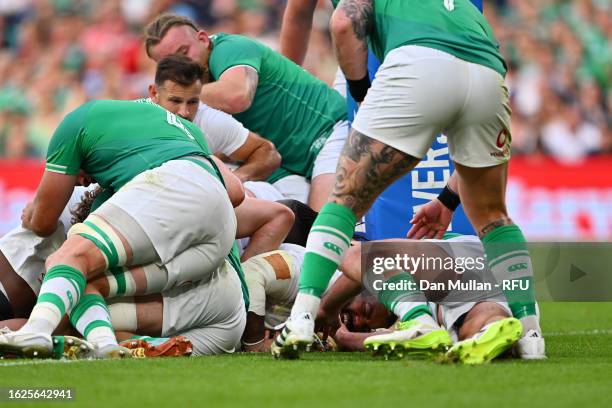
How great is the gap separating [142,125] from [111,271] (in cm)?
72

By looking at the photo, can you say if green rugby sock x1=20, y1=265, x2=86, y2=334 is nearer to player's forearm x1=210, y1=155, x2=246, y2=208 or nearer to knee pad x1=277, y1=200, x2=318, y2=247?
player's forearm x1=210, y1=155, x2=246, y2=208

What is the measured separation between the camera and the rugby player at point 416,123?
451 centimetres

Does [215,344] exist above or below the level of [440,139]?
below

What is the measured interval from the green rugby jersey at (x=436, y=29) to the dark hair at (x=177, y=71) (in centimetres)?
149

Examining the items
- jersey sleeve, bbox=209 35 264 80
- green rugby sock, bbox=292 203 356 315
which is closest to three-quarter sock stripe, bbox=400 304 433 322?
green rugby sock, bbox=292 203 356 315

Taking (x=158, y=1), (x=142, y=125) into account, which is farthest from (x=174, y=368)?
(x=158, y=1)

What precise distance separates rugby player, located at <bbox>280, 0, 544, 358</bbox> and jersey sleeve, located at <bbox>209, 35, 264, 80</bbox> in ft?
7.74

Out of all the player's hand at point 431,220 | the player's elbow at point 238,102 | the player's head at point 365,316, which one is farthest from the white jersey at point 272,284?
the player's elbow at point 238,102

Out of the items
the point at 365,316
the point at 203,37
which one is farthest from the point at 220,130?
the point at 365,316

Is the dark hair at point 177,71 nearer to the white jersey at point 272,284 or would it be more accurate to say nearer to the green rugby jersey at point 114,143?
the green rugby jersey at point 114,143

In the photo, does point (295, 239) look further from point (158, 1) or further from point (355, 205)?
point (158, 1)

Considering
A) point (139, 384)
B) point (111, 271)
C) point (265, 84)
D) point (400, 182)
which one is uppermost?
point (265, 84)

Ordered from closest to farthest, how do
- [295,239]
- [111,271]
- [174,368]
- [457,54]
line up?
1. [174,368]
2. [457,54]
3. [111,271]
4. [295,239]

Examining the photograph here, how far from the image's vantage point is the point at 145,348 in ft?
15.8
